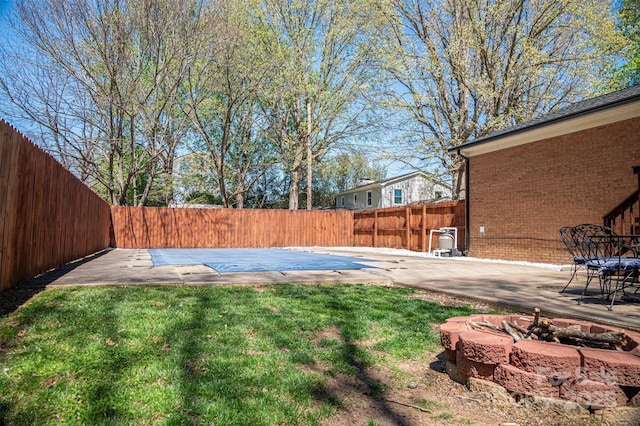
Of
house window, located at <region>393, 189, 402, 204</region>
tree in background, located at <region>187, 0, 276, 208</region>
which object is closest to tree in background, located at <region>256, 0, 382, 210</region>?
tree in background, located at <region>187, 0, 276, 208</region>

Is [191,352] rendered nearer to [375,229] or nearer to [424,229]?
[424,229]

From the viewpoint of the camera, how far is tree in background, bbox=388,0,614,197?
15305mm

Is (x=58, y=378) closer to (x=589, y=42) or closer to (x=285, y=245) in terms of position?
(x=285, y=245)

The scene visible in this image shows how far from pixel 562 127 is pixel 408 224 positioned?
686 centimetres

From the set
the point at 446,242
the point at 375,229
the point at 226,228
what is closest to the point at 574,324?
the point at 446,242

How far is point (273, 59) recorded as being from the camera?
703 inches

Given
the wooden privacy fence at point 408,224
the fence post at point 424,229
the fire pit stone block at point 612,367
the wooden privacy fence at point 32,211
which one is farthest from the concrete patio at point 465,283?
the fence post at point 424,229

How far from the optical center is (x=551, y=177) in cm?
918

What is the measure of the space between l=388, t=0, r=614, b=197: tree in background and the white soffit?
516 cm

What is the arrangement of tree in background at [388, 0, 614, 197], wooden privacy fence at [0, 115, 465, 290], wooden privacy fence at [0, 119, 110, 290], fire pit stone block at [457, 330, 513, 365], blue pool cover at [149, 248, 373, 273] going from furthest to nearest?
tree in background at [388, 0, 614, 197] → blue pool cover at [149, 248, 373, 273] → wooden privacy fence at [0, 115, 465, 290] → wooden privacy fence at [0, 119, 110, 290] → fire pit stone block at [457, 330, 513, 365]

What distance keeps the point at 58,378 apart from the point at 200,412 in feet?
2.80

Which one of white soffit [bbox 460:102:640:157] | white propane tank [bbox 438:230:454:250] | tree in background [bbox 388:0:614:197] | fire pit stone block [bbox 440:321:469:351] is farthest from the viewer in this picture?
tree in background [bbox 388:0:614:197]

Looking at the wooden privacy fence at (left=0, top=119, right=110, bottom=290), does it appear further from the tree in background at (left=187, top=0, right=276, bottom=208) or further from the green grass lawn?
the tree in background at (left=187, top=0, right=276, bottom=208)

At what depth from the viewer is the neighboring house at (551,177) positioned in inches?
304
